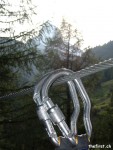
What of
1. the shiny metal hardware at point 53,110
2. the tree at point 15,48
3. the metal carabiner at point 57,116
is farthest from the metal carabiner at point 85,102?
the tree at point 15,48

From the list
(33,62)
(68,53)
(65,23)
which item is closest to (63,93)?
(68,53)

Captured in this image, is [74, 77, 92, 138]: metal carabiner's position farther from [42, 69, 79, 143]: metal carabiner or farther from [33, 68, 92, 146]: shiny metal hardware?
[42, 69, 79, 143]: metal carabiner

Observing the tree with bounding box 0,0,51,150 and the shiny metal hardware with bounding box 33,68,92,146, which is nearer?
the shiny metal hardware with bounding box 33,68,92,146

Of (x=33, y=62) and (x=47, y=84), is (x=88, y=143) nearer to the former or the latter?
(x=47, y=84)

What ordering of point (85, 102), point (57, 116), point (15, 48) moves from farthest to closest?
point (15, 48) < point (85, 102) < point (57, 116)

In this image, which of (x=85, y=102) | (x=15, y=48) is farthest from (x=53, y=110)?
(x=15, y=48)

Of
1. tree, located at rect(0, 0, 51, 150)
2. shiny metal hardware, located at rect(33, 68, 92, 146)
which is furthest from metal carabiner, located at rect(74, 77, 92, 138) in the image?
tree, located at rect(0, 0, 51, 150)

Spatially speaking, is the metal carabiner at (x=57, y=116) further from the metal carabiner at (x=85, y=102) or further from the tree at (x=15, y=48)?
the tree at (x=15, y=48)

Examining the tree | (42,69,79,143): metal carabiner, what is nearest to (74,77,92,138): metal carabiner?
(42,69,79,143): metal carabiner

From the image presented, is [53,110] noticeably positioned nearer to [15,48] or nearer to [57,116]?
[57,116]

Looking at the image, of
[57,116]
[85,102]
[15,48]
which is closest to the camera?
[57,116]

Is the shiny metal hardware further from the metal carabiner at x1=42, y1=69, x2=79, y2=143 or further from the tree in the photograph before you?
the tree

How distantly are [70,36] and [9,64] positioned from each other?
804 centimetres

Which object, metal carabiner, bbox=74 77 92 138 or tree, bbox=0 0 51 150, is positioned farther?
tree, bbox=0 0 51 150
